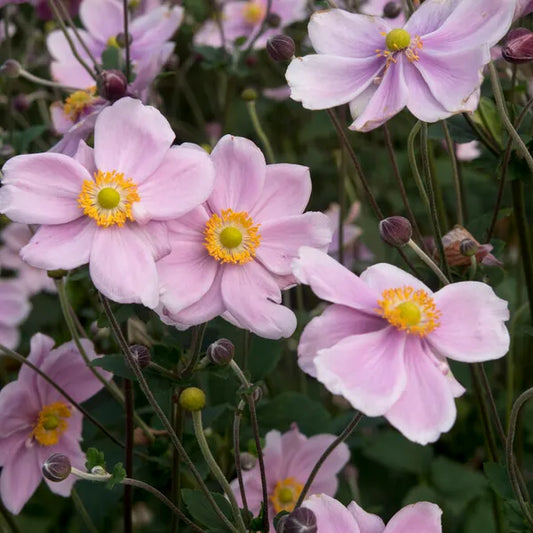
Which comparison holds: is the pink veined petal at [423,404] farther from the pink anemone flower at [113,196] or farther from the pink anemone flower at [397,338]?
the pink anemone flower at [113,196]

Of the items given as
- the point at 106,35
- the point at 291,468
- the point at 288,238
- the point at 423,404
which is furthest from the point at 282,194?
Result: the point at 106,35

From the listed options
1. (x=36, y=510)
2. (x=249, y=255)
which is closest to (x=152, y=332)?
(x=36, y=510)

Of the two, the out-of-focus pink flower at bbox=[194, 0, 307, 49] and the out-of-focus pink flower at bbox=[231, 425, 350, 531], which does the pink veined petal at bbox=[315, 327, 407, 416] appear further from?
the out-of-focus pink flower at bbox=[194, 0, 307, 49]

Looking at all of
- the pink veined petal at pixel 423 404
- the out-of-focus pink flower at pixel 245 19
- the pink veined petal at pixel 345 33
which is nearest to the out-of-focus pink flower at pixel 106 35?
the out-of-focus pink flower at pixel 245 19

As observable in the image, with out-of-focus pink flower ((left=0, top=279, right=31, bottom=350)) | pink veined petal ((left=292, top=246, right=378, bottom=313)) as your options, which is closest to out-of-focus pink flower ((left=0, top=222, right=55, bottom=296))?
out-of-focus pink flower ((left=0, top=279, right=31, bottom=350))

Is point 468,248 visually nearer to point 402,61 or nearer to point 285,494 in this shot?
point 402,61

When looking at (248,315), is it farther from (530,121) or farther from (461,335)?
(530,121)
